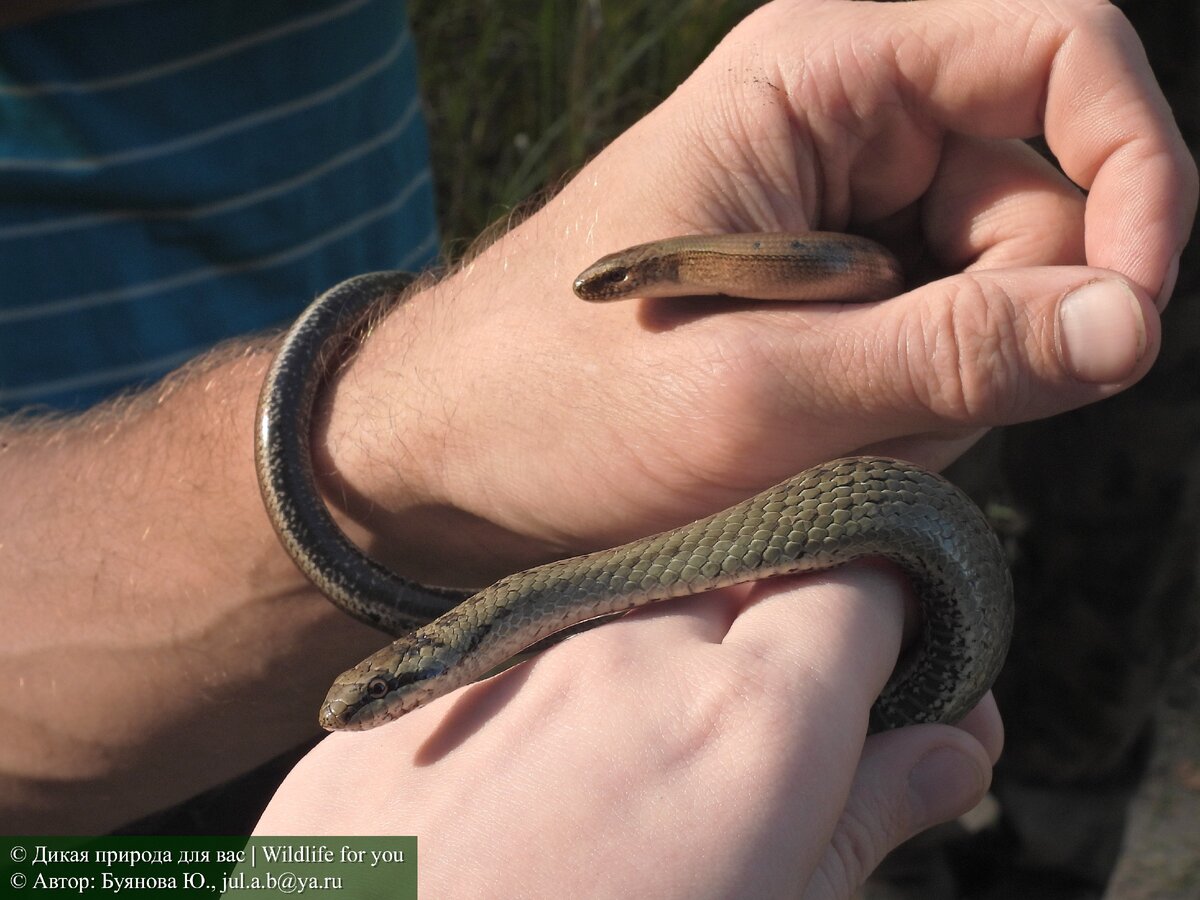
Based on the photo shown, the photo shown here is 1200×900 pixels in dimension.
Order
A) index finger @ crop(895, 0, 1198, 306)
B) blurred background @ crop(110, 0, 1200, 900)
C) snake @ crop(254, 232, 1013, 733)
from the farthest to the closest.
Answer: blurred background @ crop(110, 0, 1200, 900) → index finger @ crop(895, 0, 1198, 306) → snake @ crop(254, 232, 1013, 733)

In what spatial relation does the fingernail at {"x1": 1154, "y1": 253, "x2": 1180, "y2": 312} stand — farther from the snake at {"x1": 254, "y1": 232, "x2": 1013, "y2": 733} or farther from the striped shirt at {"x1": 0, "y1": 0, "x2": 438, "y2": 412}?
the striped shirt at {"x1": 0, "y1": 0, "x2": 438, "y2": 412}

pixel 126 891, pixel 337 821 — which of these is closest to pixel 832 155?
pixel 337 821

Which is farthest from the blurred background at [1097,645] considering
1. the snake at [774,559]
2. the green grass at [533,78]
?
the snake at [774,559]

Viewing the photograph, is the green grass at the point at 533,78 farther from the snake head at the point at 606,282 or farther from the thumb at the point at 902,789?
the thumb at the point at 902,789

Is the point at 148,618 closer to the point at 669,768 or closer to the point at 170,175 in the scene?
the point at 170,175

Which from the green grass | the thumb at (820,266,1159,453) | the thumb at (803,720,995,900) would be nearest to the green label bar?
the thumb at (803,720,995,900)

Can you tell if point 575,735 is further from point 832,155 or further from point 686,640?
point 832,155

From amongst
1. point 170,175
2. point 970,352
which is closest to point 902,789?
point 970,352
